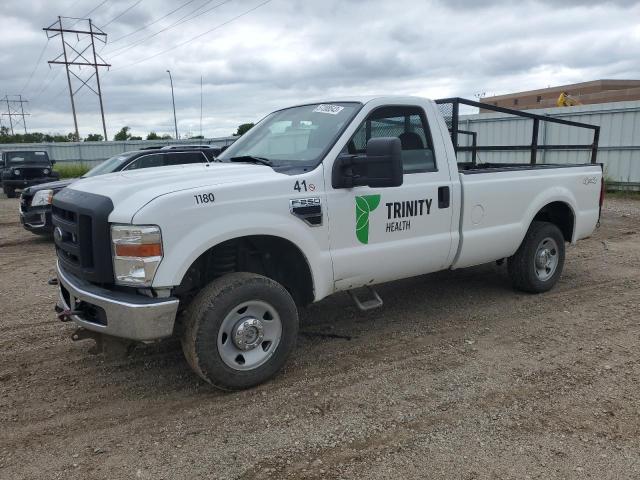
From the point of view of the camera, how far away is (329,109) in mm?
4512

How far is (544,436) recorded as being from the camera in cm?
315

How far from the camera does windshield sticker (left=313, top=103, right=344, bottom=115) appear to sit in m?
4.42

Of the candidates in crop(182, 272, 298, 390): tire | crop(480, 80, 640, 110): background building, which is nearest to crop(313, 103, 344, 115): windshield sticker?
crop(182, 272, 298, 390): tire

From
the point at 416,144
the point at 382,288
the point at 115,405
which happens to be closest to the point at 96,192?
the point at 115,405

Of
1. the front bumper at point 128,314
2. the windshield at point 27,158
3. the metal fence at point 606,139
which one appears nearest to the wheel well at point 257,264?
the front bumper at point 128,314

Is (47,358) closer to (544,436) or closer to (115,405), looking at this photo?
(115,405)

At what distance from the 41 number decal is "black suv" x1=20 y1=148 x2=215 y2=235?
546 centimetres

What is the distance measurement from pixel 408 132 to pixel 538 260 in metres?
2.28

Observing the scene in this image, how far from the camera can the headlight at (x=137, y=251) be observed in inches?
125

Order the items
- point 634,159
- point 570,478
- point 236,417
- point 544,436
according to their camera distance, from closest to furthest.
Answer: point 570,478 < point 544,436 < point 236,417 < point 634,159

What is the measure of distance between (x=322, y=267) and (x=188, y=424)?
1408 millimetres

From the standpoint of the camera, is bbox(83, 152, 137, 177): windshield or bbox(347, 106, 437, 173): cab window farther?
bbox(83, 152, 137, 177): windshield

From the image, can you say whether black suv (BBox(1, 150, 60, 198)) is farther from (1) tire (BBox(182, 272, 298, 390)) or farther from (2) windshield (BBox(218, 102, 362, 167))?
(1) tire (BBox(182, 272, 298, 390))

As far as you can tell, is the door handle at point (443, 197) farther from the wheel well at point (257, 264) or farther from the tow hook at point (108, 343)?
the tow hook at point (108, 343)
